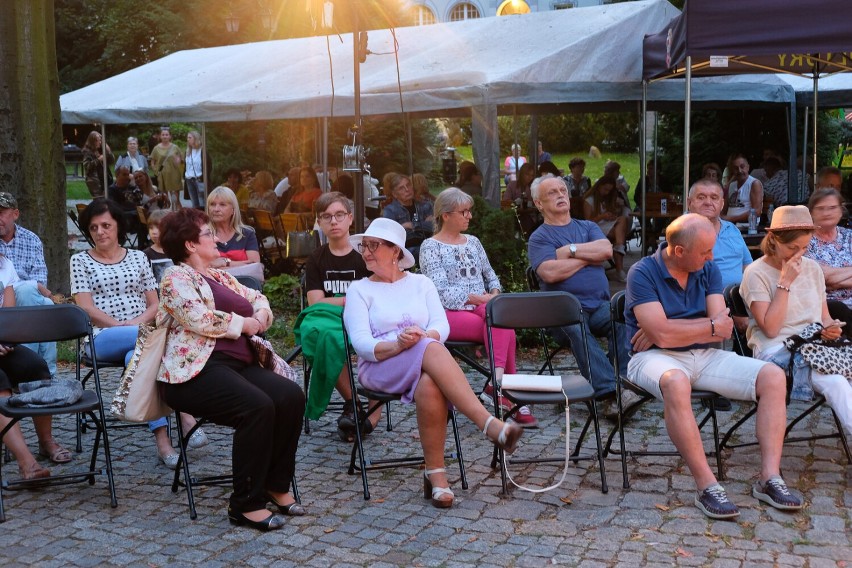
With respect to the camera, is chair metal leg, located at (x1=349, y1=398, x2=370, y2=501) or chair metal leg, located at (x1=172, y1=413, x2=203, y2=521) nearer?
chair metal leg, located at (x1=172, y1=413, x2=203, y2=521)

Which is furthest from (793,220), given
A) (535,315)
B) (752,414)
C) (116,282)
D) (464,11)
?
(464,11)

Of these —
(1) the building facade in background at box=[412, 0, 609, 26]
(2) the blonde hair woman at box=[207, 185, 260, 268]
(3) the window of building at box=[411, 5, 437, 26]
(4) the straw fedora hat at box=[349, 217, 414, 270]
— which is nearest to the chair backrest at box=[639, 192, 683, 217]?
(2) the blonde hair woman at box=[207, 185, 260, 268]

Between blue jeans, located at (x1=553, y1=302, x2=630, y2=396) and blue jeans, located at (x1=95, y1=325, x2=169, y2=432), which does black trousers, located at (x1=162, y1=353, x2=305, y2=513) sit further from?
blue jeans, located at (x1=553, y1=302, x2=630, y2=396)

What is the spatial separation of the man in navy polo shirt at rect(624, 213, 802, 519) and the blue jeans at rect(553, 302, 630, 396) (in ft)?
2.20

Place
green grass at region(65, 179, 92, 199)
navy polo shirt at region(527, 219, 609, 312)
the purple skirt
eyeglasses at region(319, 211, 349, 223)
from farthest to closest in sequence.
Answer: green grass at region(65, 179, 92, 199), navy polo shirt at region(527, 219, 609, 312), eyeglasses at region(319, 211, 349, 223), the purple skirt

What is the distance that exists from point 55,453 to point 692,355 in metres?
3.48

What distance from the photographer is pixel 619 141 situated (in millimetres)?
36031

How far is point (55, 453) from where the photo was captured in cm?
556

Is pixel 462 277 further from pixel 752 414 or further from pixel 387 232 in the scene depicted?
pixel 752 414

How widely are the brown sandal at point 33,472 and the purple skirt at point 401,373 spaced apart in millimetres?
1739

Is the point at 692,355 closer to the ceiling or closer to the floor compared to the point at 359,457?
closer to the ceiling

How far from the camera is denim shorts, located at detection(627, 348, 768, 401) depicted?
4883mm

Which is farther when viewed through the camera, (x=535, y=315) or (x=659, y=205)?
(x=659, y=205)

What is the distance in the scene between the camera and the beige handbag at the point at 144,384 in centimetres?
470
